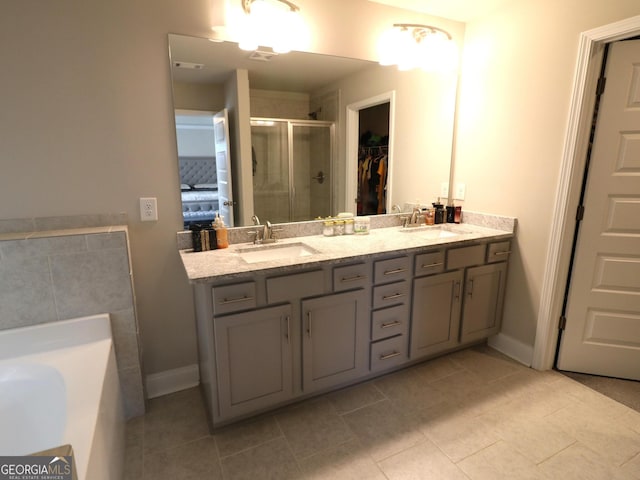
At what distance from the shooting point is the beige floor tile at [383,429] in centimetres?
172

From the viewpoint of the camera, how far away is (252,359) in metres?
1.72

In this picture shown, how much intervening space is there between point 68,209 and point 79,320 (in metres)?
0.55

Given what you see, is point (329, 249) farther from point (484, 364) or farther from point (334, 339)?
point (484, 364)

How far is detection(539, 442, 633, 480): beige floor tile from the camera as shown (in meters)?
1.56

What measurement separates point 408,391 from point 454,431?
1.17ft

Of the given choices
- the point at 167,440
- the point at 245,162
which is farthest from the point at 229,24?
the point at 167,440

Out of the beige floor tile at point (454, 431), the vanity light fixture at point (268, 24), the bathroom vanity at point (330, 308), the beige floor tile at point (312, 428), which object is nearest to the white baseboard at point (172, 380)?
the bathroom vanity at point (330, 308)

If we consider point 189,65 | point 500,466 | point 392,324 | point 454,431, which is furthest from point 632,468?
point 189,65

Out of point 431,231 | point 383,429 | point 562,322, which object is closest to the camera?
point 383,429

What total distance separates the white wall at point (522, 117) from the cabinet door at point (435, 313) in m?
0.51

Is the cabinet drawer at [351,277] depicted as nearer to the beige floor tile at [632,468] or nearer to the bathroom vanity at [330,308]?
the bathroom vanity at [330,308]

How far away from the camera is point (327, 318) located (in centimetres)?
188

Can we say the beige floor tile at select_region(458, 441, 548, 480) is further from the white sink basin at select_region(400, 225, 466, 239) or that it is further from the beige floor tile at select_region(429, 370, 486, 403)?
the white sink basin at select_region(400, 225, 466, 239)

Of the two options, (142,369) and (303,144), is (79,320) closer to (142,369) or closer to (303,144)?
(142,369)
